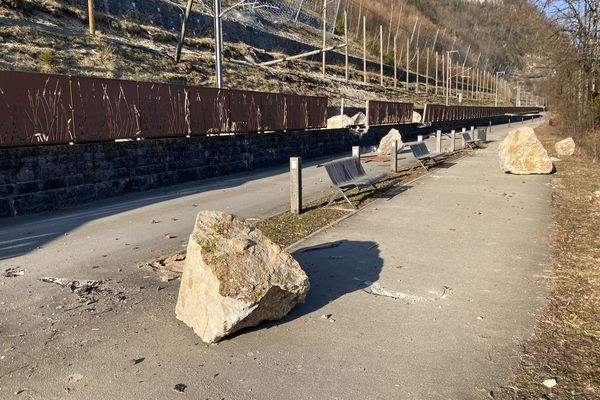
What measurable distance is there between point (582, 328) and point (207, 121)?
41.2 ft

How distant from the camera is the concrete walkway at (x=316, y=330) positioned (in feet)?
11.7

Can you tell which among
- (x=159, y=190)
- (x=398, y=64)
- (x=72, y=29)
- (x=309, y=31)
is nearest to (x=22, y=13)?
(x=72, y=29)

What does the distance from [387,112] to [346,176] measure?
73.4 ft

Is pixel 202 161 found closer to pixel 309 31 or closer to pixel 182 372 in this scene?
pixel 182 372

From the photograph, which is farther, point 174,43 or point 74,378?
point 174,43

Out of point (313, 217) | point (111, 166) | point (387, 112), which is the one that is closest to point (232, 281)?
point (313, 217)

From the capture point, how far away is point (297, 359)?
3934 mm

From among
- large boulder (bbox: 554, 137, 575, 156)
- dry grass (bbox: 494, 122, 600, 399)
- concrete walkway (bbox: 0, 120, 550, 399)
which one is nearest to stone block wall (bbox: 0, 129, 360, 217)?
concrete walkway (bbox: 0, 120, 550, 399)

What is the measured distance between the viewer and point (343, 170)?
1045 cm

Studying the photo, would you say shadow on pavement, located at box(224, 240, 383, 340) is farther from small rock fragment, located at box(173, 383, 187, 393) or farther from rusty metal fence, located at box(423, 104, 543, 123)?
rusty metal fence, located at box(423, 104, 543, 123)

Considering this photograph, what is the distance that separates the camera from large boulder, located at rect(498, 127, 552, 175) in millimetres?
15273

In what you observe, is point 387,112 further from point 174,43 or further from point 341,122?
point 174,43

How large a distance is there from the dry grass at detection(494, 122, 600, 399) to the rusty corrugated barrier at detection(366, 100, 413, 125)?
21.3 meters

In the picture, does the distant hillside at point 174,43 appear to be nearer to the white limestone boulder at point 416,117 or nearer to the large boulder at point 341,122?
the large boulder at point 341,122
